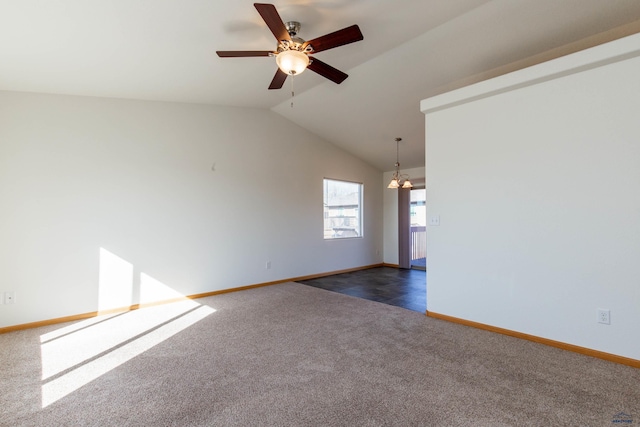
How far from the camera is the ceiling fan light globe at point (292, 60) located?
2.37 metres

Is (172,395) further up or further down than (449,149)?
further down

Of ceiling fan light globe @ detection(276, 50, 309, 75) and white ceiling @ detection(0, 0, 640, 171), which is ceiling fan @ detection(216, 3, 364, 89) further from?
white ceiling @ detection(0, 0, 640, 171)

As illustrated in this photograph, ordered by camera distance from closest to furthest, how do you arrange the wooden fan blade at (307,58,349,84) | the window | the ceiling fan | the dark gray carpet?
the dark gray carpet, the ceiling fan, the wooden fan blade at (307,58,349,84), the window

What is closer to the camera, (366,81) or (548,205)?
(548,205)

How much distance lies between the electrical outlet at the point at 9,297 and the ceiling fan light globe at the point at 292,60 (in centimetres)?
379

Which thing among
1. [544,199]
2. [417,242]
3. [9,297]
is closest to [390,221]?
[417,242]

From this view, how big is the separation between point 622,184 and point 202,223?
15.8 feet

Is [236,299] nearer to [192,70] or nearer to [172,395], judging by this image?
[172,395]

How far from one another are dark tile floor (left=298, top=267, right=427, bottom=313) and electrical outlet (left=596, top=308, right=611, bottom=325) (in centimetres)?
170

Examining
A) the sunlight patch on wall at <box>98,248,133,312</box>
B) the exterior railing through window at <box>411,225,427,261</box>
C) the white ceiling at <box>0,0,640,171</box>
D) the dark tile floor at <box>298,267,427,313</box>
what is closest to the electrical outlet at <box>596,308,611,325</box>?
the dark tile floor at <box>298,267,427,313</box>

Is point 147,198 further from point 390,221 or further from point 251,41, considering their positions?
point 390,221

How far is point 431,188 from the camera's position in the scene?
3.69 meters

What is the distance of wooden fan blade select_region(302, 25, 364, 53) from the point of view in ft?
7.40

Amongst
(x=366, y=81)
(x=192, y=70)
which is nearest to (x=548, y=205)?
(x=366, y=81)
